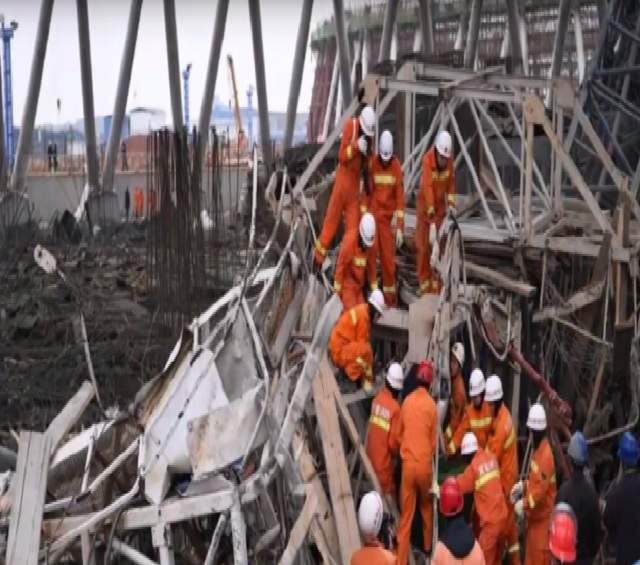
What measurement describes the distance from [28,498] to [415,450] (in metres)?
3.02

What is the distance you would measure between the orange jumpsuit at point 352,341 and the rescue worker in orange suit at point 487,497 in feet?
4.40

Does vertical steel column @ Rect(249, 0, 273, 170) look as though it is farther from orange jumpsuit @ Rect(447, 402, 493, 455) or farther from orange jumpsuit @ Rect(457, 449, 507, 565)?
orange jumpsuit @ Rect(457, 449, 507, 565)

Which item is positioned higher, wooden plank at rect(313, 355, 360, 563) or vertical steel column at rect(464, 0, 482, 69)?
vertical steel column at rect(464, 0, 482, 69)

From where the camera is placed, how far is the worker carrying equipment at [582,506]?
8.07 m

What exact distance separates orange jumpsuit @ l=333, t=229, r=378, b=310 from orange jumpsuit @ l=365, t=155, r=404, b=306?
2.23 ft

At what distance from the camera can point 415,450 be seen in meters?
8.83

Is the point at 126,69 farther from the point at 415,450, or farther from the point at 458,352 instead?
the point at 415,450

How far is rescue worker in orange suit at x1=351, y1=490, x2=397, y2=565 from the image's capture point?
23.4 feet

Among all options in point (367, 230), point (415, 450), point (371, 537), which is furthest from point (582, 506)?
point (367, 230)

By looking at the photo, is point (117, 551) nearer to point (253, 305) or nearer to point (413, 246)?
point (253, 305)

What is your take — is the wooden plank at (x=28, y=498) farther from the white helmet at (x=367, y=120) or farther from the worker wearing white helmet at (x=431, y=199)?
the worker wearing white helmet at (x=431, y=199)

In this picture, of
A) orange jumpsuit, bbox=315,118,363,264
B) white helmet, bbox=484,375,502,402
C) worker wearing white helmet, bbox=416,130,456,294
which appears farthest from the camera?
worker wearing white helmet, bbox=416,130,456,294

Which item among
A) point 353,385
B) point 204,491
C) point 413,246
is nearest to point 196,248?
point 413,246

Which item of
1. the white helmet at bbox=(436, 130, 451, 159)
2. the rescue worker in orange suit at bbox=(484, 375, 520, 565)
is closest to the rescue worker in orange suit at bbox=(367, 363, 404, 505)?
the rescue worker in orange suit at bbox=(484, 375, 520, 565)
